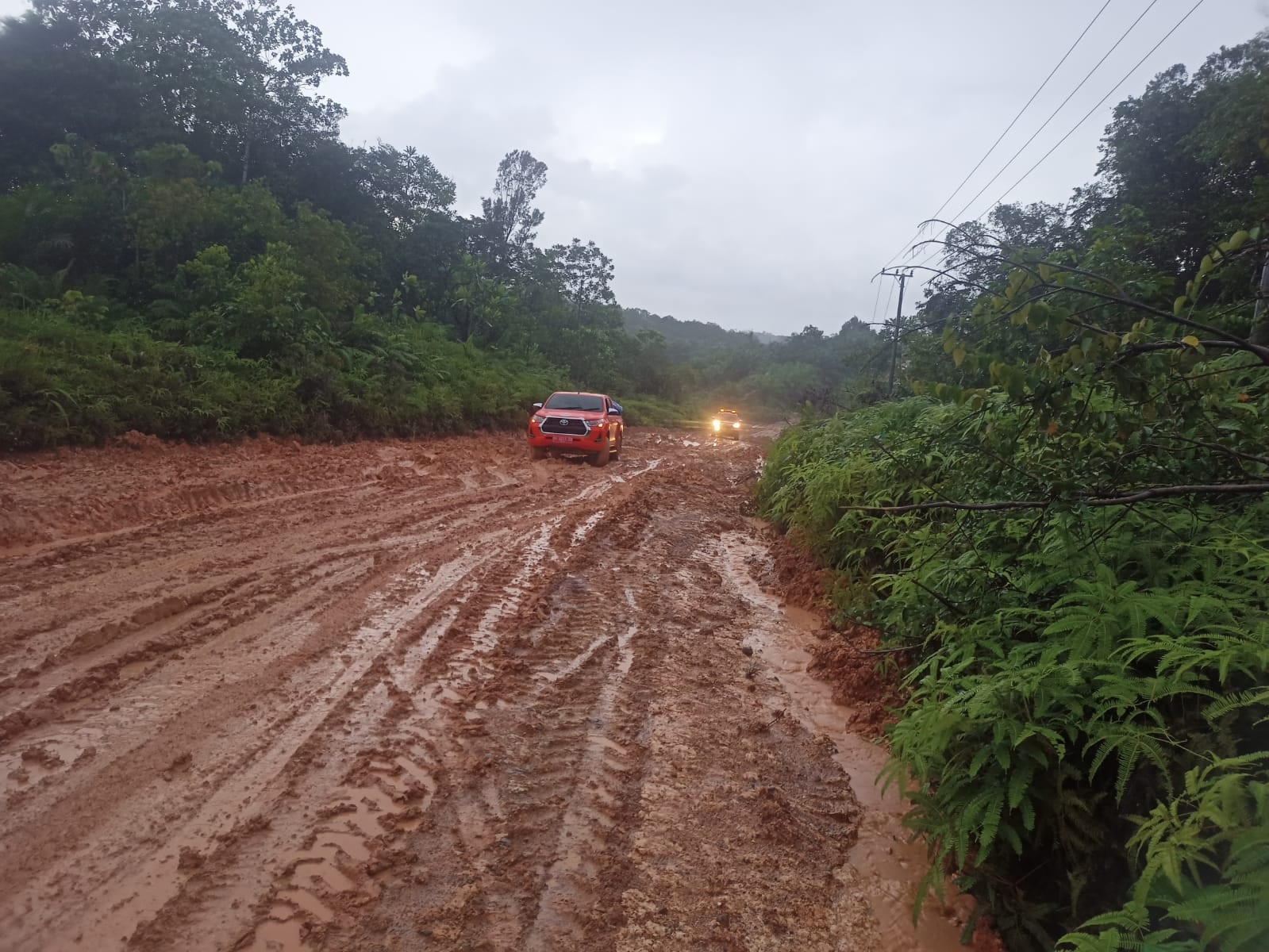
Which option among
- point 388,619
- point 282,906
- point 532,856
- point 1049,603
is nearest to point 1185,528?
point 1049,603

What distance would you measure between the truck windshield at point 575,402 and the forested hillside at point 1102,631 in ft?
44.5

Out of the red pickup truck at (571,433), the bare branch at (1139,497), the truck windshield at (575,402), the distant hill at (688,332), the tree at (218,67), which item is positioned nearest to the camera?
the bare branch at (1139,497)

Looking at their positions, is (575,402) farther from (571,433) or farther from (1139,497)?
(1139,497)

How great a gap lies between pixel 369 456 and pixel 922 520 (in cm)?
1089

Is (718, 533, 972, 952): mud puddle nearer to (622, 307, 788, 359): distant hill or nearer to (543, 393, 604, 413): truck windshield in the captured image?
(543, 393, 604, 413): truck windshield

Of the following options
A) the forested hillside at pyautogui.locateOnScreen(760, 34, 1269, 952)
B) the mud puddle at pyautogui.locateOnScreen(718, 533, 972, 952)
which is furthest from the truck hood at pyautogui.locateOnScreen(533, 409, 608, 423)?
the forested hillside at pyautogui.locateOnScreen(760, 34, 1269, 952)

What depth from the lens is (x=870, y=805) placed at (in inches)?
162

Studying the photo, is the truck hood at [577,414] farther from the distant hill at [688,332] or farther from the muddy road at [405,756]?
the distant hill at [688,332]

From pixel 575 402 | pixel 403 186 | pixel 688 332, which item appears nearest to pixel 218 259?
pixel 575 402

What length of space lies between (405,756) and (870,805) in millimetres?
2504

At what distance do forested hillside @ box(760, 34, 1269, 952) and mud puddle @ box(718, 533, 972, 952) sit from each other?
0.59ft

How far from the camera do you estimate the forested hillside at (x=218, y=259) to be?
1316cm

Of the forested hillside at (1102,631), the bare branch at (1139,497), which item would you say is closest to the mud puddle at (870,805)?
the forested hillside at (1102,631)

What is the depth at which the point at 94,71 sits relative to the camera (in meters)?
22.9
